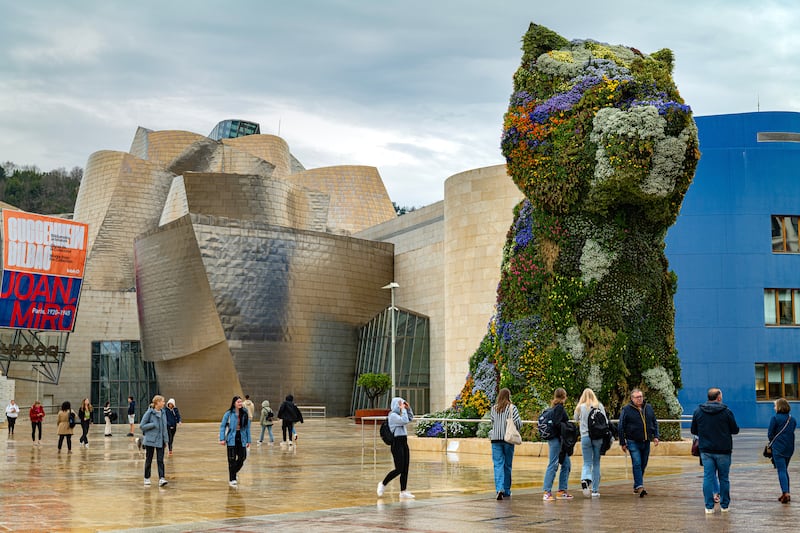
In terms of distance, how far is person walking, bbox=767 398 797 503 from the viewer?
36.3ft

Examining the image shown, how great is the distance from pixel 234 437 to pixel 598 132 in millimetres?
9427

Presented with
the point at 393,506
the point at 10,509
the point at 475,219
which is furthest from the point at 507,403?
the point at 475,219

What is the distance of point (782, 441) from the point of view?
11.3m

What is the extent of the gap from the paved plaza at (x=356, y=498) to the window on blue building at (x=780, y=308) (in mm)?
16100

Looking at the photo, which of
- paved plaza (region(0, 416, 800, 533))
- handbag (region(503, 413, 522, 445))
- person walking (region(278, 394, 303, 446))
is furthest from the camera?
person walking (region(278, 394, 303, 446))

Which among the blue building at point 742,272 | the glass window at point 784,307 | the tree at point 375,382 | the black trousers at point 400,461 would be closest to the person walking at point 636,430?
the black trousers at point 400,461

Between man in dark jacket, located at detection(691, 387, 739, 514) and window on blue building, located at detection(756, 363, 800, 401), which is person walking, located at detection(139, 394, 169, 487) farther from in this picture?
window on blue building, located at detection(756, 363, 800, 401)

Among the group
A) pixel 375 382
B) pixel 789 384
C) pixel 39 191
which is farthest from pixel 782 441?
pixel 39 191

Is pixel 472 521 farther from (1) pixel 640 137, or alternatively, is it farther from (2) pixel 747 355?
(2) pixel 747 355

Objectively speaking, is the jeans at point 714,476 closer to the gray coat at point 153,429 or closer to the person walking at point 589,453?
the person walking at point 589,453

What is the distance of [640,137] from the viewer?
17.5 metres

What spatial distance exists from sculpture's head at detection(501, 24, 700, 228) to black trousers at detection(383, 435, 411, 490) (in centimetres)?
803

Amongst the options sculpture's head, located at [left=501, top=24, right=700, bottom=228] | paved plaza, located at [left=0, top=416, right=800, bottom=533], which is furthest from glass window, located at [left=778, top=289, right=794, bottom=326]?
sculpture's head, located at [left=501, top=24, right=700, bottom=228]

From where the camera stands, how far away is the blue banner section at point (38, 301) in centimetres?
4716
